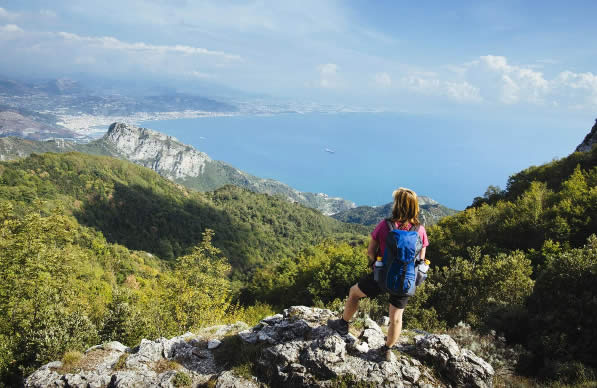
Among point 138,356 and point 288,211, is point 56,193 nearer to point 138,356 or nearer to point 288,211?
point 288,211

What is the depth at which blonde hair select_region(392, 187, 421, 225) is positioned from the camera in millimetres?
5078

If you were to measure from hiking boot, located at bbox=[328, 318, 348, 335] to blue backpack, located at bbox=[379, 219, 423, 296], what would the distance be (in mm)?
2108

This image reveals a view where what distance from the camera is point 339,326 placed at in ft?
22.0

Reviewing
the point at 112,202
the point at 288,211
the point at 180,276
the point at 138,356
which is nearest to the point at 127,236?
the point at 112,202

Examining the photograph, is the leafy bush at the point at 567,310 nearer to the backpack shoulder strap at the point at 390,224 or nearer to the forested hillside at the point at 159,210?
the backpack shoulder strap at the point at 390,224

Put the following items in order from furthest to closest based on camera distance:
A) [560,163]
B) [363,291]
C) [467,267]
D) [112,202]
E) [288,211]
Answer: [288,211]
[112,202]
[560,163]
[467,267]
[363,291]

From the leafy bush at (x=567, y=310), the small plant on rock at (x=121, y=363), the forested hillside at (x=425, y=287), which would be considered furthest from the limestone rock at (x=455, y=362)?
the small plant on rock at (x=121, y=363)

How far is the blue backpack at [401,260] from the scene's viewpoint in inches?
192

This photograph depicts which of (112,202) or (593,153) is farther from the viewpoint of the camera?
(112,202)

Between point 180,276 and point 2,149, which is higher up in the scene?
point 180,276

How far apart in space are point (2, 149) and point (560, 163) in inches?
10367

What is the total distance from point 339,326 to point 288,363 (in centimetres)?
141

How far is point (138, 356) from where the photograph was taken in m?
7.17

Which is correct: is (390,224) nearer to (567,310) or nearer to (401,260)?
(401,260)
